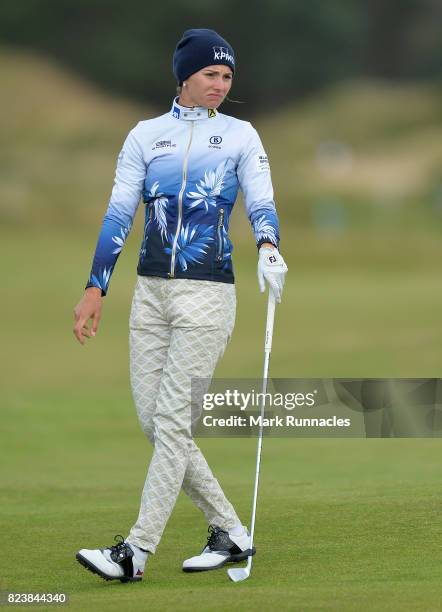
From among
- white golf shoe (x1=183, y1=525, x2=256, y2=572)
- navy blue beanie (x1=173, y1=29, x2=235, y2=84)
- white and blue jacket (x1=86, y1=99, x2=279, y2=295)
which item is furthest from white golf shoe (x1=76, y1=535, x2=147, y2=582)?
navy blue beanie (x1=173, y1=29, x2=235, y2=84)

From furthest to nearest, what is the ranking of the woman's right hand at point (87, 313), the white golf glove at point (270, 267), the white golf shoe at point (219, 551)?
the white golf shoe at point (219, 551)
the woman's right hand at point (87, 313)
the white golf glove at point (270, 267)

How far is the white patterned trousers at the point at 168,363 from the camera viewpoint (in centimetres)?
697

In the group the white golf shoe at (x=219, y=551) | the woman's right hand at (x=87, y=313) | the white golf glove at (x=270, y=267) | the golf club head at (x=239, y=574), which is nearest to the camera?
the golf club head at (x=239, y=574)

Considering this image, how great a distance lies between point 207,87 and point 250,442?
7456 millimetres

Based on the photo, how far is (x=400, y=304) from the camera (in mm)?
31953

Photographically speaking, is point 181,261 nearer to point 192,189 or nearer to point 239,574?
point 192,189

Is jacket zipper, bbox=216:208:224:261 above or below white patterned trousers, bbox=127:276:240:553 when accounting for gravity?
above

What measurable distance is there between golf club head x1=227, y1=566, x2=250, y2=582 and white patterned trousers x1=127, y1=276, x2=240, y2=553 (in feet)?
1.23

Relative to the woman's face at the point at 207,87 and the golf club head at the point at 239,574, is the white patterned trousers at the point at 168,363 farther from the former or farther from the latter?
the woman's face at the point at 207,87

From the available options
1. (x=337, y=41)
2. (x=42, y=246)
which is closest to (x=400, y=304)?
(x=42, y=246)

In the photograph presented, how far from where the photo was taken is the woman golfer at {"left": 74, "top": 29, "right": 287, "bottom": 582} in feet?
22.9

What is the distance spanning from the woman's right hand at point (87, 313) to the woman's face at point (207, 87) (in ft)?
3.21

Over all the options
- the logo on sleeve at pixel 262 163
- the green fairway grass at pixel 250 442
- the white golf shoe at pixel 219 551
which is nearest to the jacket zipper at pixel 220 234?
the logo on sleeve at pixel 262 163

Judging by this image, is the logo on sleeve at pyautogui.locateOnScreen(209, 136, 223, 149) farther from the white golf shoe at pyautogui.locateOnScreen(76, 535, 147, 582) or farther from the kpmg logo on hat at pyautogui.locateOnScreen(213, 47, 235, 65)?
the white golf shoe at pyautogui.locateOnScreen(76, 535, 147, 582)
